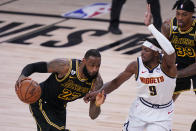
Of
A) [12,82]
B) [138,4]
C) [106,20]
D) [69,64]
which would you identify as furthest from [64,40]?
[69,64]

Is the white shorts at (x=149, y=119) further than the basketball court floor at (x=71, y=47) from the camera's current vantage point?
No

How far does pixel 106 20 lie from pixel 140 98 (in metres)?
7.26

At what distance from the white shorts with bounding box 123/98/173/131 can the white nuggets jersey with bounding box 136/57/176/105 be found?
0.34 ft

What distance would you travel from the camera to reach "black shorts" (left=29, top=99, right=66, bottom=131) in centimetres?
597

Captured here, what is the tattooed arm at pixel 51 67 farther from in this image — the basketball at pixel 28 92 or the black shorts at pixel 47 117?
the black shorts at pixel 47 117

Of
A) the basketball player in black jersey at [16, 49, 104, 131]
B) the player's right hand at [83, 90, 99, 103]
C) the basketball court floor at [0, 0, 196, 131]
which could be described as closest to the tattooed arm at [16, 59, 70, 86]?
the basketball player in black jersey at [16, 49, 104, 131]

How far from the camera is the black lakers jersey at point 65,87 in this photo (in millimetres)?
5812

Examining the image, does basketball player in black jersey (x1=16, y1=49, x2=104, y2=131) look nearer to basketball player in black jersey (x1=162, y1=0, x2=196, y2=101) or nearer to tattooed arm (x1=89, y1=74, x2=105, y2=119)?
tattooed arm (x1=89, y1=74, x2=105, y2=119)

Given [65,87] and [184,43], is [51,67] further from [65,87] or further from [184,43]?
[184,43]

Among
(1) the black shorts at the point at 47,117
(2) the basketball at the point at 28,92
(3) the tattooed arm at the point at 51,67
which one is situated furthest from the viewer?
(1) the black shorts at the point at 47,117

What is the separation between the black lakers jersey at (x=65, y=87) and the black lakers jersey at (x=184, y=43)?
1.42 meters

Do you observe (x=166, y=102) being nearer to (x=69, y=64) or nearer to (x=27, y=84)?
(x=69, y=64)

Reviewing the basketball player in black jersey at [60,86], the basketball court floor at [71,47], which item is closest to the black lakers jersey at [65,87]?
the basketball player in black jersey at [60,86]

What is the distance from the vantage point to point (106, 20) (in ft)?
42.9
